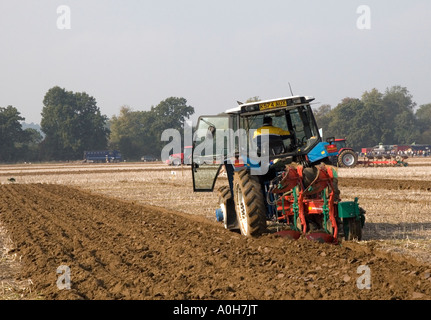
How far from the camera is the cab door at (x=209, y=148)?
9672 millimetres

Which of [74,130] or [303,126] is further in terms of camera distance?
[74,130]

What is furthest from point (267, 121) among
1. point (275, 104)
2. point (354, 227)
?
point (354, 227)

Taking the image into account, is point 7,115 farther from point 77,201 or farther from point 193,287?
point 193,287

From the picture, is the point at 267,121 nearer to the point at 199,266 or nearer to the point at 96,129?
the point at 199,266

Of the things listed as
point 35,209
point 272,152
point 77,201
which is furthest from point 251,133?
point 77,201

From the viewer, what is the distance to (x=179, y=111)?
9725 cm

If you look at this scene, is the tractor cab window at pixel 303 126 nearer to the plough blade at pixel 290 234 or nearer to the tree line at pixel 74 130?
the plough blade at pixel 290 234

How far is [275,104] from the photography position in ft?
31.2

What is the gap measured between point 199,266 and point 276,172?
2850 millimetres

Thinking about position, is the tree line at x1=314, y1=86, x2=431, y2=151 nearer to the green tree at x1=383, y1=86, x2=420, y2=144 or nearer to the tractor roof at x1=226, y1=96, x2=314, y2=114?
the green tree at x1=383, y1=86, x2=420, y2=144

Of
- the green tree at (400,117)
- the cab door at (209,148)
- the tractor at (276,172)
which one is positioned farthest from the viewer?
the green tree at (400,117)

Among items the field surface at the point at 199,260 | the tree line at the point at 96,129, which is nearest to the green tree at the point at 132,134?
the tree line at the point at 96,129

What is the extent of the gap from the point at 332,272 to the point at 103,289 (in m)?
2.32

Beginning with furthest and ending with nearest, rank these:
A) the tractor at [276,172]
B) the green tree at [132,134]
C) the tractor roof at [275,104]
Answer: the green tree at [132,134] < the tractor roof at [275,104] < the tractor at [276,172]
